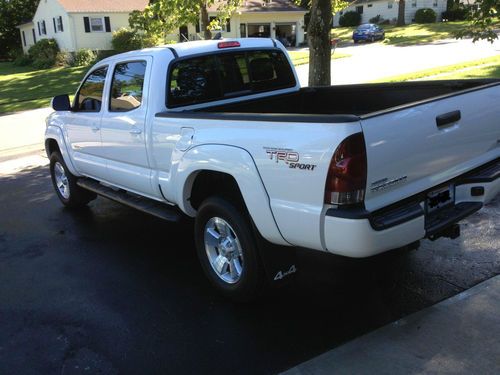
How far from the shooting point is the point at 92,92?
5.95m

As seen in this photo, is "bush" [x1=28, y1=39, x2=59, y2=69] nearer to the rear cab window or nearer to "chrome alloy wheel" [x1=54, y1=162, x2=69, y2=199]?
"chrome alloy wheel" [x1=54, y1=162, x2=69, y2=199]

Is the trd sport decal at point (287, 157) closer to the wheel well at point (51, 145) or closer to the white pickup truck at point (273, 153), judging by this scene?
the white pickup truck at point (273, 153)

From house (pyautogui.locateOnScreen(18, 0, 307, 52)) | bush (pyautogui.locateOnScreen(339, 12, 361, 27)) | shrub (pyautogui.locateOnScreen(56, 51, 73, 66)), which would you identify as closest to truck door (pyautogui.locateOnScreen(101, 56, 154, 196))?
house (pyautogui.locateOnScreen(18, 0, 307, 52))

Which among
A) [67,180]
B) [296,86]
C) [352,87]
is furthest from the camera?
[67,180]

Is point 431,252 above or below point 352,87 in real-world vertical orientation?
below

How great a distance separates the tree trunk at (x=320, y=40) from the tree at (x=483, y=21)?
1.97 metres

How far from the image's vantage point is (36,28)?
44750 millimetres

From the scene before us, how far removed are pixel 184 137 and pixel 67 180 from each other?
3.32m

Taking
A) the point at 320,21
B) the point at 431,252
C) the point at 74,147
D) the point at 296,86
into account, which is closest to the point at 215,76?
the point at 296,86

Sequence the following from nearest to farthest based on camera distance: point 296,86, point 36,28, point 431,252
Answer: point 431,252 < point 296,86 < point 36,28

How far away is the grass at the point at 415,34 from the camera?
1537 inches

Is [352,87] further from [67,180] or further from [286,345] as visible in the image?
[67,180]

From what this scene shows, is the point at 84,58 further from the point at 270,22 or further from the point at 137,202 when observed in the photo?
the point at 137,202

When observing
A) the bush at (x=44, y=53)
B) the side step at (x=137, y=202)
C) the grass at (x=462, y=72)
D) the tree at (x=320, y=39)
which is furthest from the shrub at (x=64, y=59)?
the side step at (x=137, y=202)
